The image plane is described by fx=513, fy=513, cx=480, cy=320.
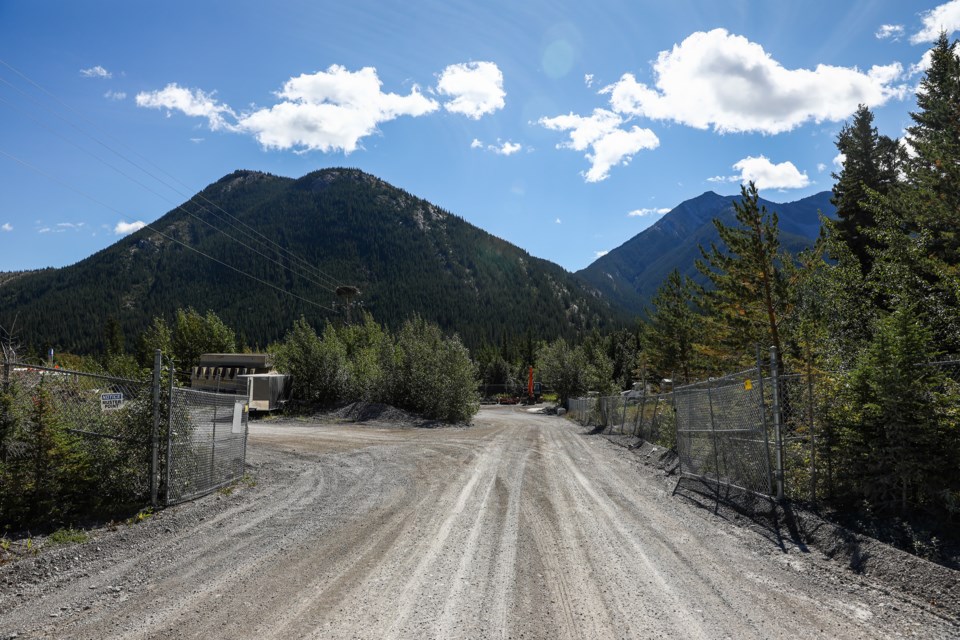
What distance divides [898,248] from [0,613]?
18.0 meters

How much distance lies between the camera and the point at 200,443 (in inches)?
396

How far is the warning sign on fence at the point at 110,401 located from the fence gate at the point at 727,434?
10.7m

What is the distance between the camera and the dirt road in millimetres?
4574

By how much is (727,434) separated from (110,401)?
11.3m

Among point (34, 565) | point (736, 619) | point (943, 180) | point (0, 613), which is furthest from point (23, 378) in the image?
point (943, 180)

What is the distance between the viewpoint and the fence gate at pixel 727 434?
895 cm

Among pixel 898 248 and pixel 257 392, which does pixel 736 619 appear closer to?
pixel 898 248

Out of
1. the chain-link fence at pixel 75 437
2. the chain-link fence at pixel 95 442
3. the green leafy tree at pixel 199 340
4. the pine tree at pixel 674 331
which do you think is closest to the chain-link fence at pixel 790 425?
the chain-link fence at pixel 95 442

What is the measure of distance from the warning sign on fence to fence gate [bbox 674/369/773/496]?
1069cm

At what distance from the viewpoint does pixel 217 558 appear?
6.58 m

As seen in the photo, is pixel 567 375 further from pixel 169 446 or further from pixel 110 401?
pixel 110 401

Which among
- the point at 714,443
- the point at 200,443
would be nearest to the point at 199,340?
the point at 200,443

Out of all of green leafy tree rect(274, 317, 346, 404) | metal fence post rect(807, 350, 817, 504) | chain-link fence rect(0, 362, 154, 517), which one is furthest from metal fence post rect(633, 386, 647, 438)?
green leafy tree rect(274, 317, 346, 404)

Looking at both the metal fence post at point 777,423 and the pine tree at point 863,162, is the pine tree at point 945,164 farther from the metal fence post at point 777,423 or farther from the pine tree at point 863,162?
the pine tree at point 863,162
